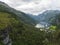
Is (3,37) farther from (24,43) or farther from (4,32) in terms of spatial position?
(24,43)

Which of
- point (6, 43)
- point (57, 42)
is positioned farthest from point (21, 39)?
point (57, 42)

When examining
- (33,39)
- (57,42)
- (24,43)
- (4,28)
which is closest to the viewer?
(57,42)

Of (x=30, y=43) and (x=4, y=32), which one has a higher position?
(x=4, y=32)

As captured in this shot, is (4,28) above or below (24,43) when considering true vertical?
above

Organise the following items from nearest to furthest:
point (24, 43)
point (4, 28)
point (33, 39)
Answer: point (4, 28), point (24, 43), point (33, 39)

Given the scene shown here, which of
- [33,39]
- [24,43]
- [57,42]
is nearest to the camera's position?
[57,42]

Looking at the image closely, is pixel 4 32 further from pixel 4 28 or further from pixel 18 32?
pixel 18 32

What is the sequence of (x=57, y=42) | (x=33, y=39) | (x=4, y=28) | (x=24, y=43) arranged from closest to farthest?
1. (x=57, y=42)
2. (x=4, y=28)
3. (x=24, y=43)
4. (x=33, y=39)

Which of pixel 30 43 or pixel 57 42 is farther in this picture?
pixel 30 43

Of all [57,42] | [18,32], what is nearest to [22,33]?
[18,32]
